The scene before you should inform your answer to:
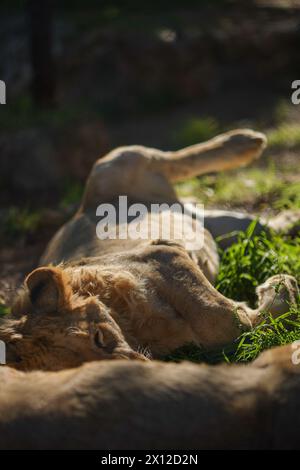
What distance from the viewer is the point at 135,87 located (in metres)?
11.7

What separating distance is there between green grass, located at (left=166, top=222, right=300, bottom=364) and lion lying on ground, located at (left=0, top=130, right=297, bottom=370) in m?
0.08

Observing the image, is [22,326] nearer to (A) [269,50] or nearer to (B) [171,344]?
(B) [171,344]

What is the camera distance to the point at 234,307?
169 inches

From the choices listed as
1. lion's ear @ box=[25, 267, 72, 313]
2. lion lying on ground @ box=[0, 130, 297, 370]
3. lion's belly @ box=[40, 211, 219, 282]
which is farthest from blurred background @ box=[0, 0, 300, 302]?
lion's ear @ box=[25, 267, 72, 313]

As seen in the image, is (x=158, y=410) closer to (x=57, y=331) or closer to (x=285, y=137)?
(x=57, y=331)

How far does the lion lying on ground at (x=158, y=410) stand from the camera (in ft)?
8.25

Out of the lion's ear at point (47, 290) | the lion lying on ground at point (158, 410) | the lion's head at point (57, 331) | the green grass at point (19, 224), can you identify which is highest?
the green grass at point (19, 224)

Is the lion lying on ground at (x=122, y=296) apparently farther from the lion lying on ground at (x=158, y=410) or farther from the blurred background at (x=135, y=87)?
the blurred background at (x=135, y=87)

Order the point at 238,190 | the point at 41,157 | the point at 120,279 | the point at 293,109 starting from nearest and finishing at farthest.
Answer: the point at 120,279 < the point at 238,190 < the point at 41,157 < the point at 293,109

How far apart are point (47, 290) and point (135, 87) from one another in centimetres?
844

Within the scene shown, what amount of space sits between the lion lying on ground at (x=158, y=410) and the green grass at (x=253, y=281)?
4.52 ft

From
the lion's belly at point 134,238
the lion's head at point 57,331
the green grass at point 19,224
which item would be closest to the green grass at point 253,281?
the lion's belly at point 134,238

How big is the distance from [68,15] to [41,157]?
5.26 meters
